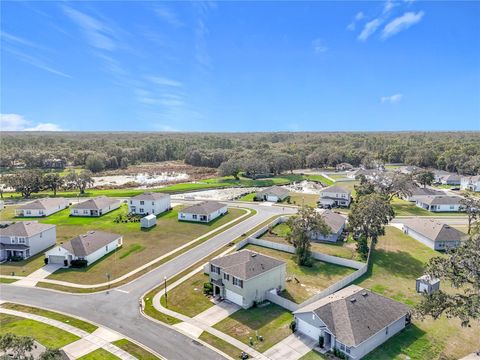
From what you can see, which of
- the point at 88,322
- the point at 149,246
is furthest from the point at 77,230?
the point at 88,322

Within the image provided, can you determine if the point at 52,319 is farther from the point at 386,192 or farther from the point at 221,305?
the point at 386,192

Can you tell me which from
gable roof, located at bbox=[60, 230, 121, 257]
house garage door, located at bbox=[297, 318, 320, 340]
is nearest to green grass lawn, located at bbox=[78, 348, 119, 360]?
house garage door, located at bbox=[297, 318, 320, 340]

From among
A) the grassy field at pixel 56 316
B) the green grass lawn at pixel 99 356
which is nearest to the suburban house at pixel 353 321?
the green grass lawn at pixel 99 356

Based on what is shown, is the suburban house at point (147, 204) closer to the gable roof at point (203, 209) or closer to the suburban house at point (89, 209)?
the suburban house at point (89, 209)

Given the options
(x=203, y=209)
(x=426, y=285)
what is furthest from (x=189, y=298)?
(x=203, y=209)

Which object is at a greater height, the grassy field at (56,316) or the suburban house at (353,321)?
the suburban house at (353,321)

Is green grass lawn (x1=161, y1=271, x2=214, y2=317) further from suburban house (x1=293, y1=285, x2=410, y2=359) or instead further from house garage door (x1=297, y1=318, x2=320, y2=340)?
suburban house (x1=293, y1=285, x2=410, y2=359)

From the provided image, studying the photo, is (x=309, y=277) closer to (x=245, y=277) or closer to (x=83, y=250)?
(x=245, y=277)
